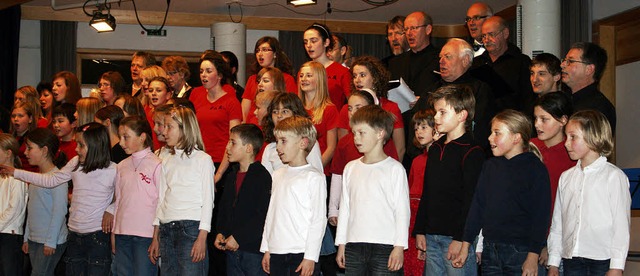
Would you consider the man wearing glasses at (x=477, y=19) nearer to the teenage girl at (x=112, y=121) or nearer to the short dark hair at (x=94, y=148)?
the teenage girl at (x=112, y=121)

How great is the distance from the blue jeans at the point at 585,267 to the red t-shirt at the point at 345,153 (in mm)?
1326

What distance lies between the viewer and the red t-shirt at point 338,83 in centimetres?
597

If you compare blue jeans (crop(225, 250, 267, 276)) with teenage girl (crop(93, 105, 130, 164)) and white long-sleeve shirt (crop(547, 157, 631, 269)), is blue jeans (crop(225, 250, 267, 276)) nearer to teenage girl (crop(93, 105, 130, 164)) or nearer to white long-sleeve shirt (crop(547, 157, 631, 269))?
white long-sleeve shirt (crop(547, 157, 631, 269))

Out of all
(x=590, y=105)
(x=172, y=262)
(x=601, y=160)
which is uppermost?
(x=590, y=105)

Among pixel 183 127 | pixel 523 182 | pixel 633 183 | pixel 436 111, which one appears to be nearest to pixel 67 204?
pixel 183 127

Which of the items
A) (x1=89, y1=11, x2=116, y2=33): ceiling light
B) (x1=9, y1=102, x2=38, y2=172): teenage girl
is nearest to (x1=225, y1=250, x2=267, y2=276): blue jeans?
(x1=9, y1=102, x2=38, y2=172): teenage girl

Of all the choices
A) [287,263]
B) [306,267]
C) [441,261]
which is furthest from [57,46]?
[441,261]

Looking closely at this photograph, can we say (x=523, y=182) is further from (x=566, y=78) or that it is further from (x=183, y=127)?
(x=183, y=127)

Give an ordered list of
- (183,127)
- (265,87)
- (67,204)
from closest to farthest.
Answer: (183,127) < (265,87) < (67,204)

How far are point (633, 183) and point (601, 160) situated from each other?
11.0ft

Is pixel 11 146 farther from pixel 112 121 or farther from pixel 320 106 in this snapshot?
pixel 320 106

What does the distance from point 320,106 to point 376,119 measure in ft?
3.82

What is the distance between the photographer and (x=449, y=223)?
4.04m

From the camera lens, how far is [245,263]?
4.55m
